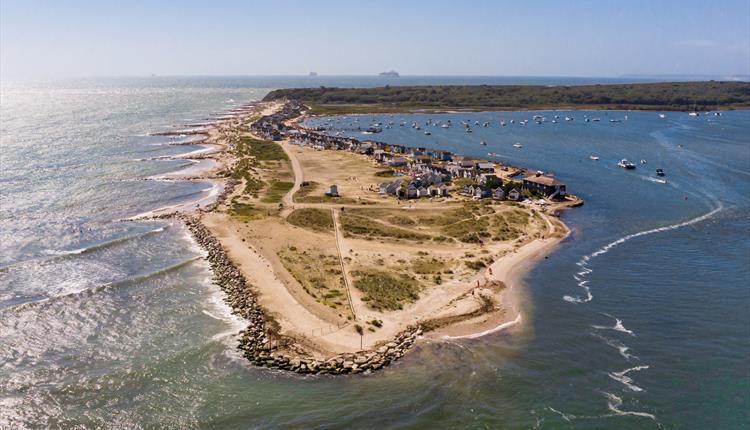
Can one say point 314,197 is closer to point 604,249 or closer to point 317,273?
point 317,273

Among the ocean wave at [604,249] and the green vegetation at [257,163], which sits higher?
the green vegetation at [257,163]

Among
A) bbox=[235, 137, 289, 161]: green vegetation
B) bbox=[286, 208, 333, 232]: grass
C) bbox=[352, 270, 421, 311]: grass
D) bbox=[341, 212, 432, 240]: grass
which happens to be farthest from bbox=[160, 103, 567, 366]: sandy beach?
bbox=[235, 137, 289, 161]: green vegetation

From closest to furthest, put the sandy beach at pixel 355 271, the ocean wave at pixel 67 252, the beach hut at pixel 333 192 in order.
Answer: the sandy beach at pixel 355 271, the ocean wave at pixel 67 252, the beach hut at pixel 333 192

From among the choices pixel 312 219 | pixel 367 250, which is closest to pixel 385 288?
pixel 367 250

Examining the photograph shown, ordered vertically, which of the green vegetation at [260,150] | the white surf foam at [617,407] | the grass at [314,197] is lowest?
the white surf foam at [617,407]

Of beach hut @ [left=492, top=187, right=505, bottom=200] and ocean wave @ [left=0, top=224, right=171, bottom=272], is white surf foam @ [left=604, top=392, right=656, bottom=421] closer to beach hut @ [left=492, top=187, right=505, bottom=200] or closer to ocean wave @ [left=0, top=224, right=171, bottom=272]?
beach hut @ [left=492, top=187, right=505, bottom=200]

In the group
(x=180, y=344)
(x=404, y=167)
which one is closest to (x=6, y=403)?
(x=180, y=344)

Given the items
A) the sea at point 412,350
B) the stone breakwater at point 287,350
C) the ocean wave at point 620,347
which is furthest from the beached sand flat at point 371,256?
the ocean wave at point 620,347

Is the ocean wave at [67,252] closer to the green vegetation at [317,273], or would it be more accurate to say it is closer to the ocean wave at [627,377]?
the green vegetation at [317,273]
